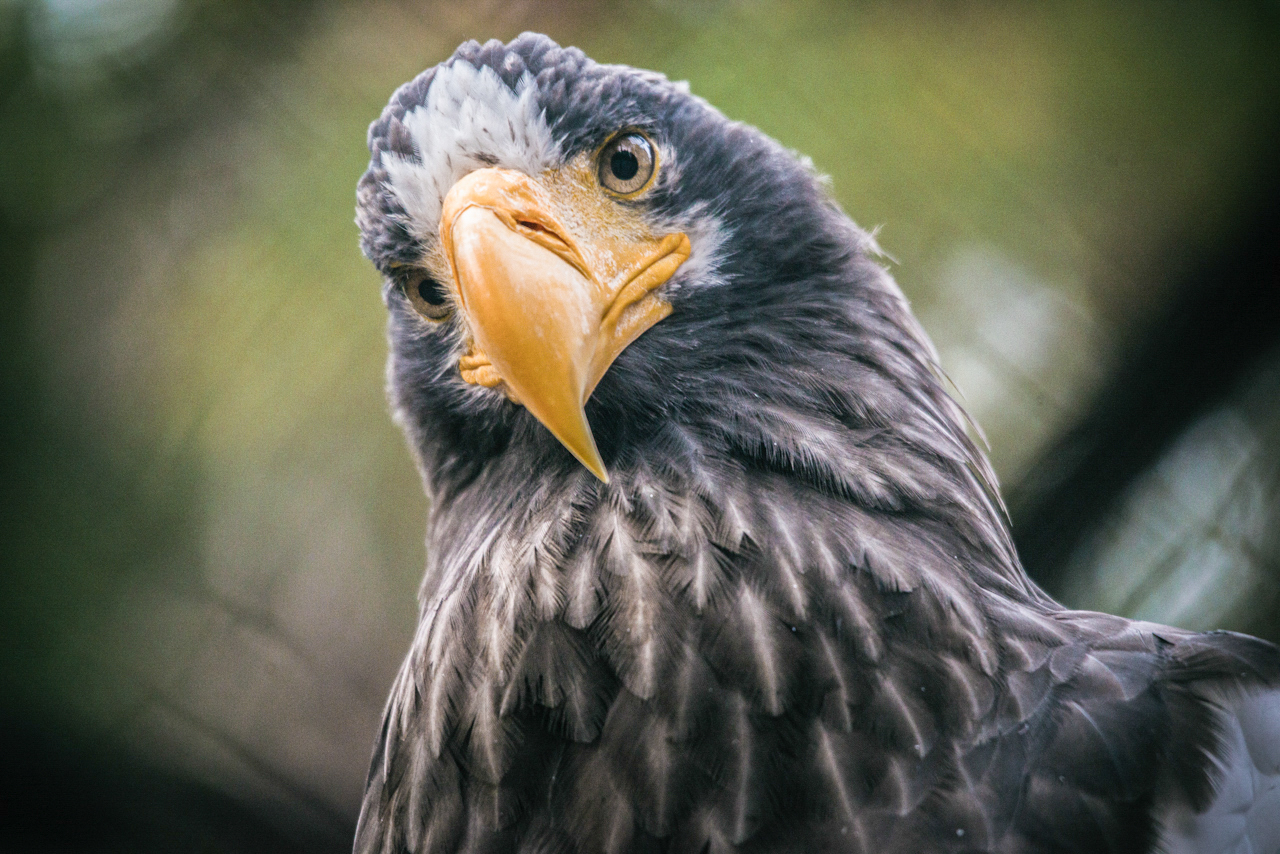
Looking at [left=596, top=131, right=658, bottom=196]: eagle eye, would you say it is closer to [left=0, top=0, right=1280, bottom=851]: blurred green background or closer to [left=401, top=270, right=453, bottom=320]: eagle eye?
[left=401, top=270, right=453, bottom=320]: eagle eye

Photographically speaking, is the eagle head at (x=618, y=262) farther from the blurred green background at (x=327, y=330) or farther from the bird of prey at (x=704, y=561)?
the blurred green background at (x=327, y=330)

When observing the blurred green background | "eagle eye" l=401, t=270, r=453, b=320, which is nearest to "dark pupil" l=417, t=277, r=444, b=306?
"eagle eye" l=401, t=270, r=453, b=320

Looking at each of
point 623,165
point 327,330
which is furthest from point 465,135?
point 327,330

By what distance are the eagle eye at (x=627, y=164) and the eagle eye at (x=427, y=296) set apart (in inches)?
9.1

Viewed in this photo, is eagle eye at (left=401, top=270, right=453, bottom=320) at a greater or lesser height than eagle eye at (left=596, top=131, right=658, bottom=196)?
lesser

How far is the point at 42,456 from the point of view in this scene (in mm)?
1712

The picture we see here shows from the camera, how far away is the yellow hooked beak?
773 millimetres

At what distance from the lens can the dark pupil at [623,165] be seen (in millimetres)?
994

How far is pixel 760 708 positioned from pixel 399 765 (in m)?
0.39

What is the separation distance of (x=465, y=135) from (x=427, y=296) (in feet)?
0.68

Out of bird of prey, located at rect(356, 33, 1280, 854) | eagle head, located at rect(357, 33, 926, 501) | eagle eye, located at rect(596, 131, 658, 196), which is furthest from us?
eagle eye, located at rect(596, 131, 658, 196)

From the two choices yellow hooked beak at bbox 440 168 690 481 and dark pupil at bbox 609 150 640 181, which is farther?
dark pupil at bbox 609 150 640 181

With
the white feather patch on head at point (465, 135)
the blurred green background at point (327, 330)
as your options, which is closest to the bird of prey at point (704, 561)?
the white feather patch on head at point (465, 135)

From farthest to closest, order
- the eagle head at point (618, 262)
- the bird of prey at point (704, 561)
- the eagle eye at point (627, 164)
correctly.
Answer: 1. the eagle eye at point (627, 164)
2. the eagle head at point (618, 262)
3. the bird of prey at point (704, 561)
